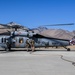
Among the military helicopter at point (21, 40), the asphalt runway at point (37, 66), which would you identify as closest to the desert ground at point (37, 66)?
the asphalt runway at point (37, 66)

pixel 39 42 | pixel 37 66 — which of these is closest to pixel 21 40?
pixel 39 42

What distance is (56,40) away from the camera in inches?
1107

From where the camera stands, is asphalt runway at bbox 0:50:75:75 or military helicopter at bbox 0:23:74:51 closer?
asphalt runway at bbox 0:50:75:75

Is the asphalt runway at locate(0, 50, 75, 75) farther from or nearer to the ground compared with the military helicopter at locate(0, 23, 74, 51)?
nearer to the ground

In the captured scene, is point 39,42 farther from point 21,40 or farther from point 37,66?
point 37,66

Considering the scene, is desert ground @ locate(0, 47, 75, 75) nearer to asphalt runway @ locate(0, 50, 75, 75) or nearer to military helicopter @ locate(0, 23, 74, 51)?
asphalt runway @ locate(0, 50, 75, 75)

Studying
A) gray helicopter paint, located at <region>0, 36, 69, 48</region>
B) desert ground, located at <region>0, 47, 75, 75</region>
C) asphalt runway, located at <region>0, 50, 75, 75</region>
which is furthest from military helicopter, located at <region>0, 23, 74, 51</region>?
asphalt runway, located at <region>0, 50, 75, 75</region>

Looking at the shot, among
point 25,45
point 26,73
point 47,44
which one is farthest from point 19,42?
point 26,73

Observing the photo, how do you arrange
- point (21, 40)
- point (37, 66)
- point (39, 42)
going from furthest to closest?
point (39, 42), point (21, 40), point (37, 66)

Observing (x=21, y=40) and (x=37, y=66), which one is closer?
(x=37, y=66)

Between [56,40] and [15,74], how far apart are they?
57.5ft

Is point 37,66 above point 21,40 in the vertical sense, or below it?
below

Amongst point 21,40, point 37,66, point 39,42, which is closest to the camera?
point 37,66

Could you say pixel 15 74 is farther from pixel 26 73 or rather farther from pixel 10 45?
pixel 10 45
